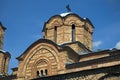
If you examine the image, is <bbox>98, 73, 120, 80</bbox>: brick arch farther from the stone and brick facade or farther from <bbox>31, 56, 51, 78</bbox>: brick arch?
<bbox>31, 56, 51, 78</bbox>: brick arch

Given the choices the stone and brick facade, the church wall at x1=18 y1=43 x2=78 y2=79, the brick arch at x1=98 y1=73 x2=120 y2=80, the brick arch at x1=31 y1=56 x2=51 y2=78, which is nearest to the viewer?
the brick arch at x1=98 y1=73 x2=120 y2=80

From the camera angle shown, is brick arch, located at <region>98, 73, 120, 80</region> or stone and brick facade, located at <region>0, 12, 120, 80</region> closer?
brick arch, located at <region>98, 73, 120, 80</region>

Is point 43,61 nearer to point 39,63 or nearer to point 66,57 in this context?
point 39,63

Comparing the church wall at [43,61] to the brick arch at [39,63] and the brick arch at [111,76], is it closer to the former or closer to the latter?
the brick arch at [39,63]

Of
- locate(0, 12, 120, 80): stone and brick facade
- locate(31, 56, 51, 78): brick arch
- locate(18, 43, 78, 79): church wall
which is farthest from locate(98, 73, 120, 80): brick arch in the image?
locate(31, 56, 51, 78): brick arch

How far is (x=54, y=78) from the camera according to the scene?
23.6m

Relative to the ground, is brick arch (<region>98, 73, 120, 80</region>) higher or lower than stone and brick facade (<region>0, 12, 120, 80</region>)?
lower

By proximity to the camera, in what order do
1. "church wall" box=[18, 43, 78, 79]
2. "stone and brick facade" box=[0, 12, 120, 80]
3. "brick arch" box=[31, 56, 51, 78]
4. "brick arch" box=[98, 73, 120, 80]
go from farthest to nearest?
"brick arch" box=[31, 56, 51, 78]
"church wall" box=[18, 43, 78, 79]
"stone and brick facade" box=[0, 12, 120, 80]
"brick arch" box=[98, 73, 120, 80]

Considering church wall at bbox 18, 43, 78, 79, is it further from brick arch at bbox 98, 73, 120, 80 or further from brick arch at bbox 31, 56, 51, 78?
brick arch at bbox 98, 73, 120, 80

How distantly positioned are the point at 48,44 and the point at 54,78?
12.2 feet

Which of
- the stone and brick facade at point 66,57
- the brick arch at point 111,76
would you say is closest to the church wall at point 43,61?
the stone and brick facade at point 66,57

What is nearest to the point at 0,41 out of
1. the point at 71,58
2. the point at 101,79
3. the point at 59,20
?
the point at 59,20

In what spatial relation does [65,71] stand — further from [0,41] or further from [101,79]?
[0,41]

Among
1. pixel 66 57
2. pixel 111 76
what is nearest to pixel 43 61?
pixel 66 57
